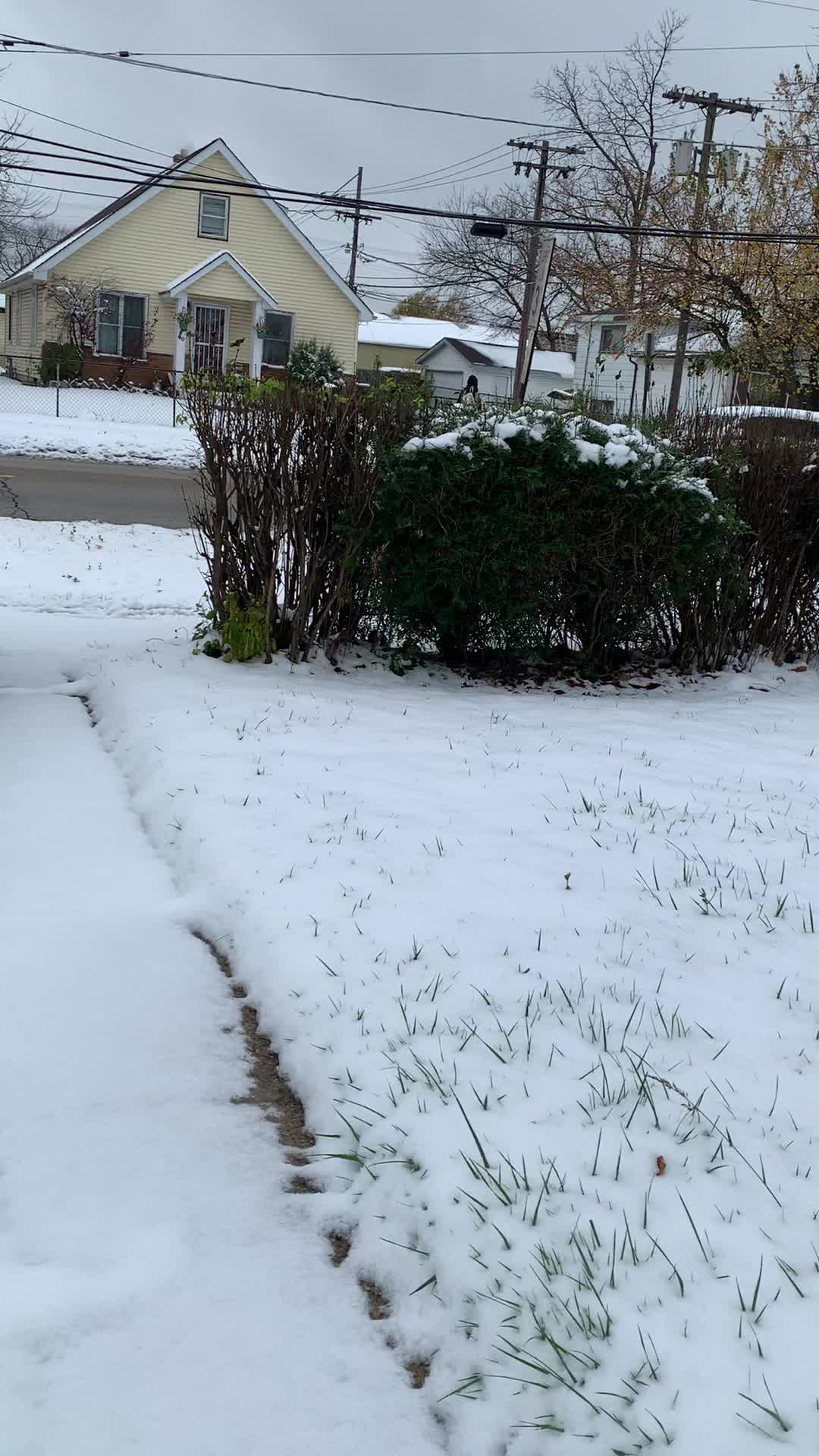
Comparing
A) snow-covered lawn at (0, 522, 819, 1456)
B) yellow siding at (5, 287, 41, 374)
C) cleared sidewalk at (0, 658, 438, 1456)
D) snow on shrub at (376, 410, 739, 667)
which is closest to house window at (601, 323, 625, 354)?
yellow siding at (5, 287, 41, 374)

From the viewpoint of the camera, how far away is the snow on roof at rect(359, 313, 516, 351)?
186ft

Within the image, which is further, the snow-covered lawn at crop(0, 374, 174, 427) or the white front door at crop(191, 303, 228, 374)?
the white front door at crop(191, 303, 228, 374)

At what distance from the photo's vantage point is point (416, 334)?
58219 mm

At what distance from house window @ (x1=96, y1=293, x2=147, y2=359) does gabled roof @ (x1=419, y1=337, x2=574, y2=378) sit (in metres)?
20.0

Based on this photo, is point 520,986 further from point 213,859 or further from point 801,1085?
point 213,859

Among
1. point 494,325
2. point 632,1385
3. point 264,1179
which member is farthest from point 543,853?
point 494,325

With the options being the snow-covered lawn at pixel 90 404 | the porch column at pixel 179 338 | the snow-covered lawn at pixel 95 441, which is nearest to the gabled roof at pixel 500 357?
the porch column at pixel 179 338

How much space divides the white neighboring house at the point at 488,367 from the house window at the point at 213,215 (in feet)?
59.1

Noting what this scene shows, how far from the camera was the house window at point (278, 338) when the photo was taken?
35.4 meters

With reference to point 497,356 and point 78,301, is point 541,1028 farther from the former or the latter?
point 497,356

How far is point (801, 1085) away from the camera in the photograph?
298 cm

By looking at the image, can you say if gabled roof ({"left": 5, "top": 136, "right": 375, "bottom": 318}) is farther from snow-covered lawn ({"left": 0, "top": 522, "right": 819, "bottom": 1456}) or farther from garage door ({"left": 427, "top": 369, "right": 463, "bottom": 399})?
snow-covered lawn ({"left": 0, "top": 522, "right": 819, "bottom": 1456})

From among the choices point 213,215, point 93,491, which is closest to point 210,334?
point 213,215

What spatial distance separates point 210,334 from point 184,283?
68.5 inches
